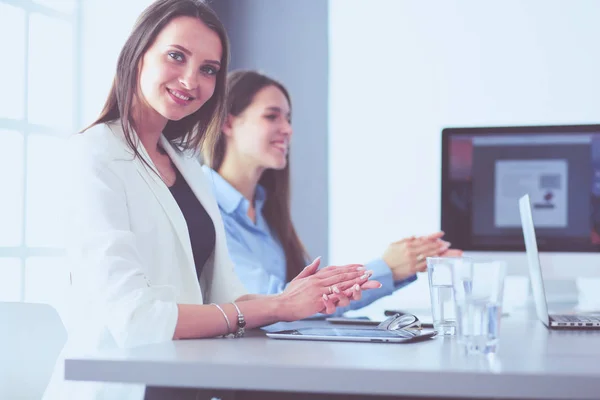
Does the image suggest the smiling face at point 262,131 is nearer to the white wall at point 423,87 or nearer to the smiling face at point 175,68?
the smiling face at point 175,68

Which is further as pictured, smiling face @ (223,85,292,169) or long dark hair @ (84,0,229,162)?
smiling face @ (223,85,292,169)

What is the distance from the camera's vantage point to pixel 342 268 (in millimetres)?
1613

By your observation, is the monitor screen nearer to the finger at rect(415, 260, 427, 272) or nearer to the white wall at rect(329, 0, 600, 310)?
the finger at rect(415, 260, 427, 272)

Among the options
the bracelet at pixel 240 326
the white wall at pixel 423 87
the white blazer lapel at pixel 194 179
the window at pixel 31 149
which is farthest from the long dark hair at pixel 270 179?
the bracelet at pixel 240 326

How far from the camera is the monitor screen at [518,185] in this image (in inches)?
104

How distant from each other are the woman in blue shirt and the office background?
778 millimetres

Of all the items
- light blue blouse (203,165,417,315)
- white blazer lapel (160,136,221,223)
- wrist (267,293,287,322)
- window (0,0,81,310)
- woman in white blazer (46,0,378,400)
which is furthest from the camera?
window (0,0,81,310)

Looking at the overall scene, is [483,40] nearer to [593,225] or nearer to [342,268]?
[593,225]

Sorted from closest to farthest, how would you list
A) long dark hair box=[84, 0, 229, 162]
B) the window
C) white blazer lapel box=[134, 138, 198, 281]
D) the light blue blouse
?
1. white blazer lapel box=[134, 138, 198, 281]
2. long dark hair box=[84, 0, 229, 162]
3. the light blue blouse
4. the window

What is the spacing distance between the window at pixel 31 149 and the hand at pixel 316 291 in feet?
4.62

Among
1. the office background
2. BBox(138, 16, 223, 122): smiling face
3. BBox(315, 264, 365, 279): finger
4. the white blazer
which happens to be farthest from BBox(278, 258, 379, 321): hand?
the office background

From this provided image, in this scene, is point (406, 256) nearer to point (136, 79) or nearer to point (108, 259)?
point (136, 79)

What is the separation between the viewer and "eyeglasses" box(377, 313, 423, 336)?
1453mm

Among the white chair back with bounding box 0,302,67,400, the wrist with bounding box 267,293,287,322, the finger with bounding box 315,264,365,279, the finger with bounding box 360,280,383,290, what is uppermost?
the finger with bounding box 315,264,365,279
